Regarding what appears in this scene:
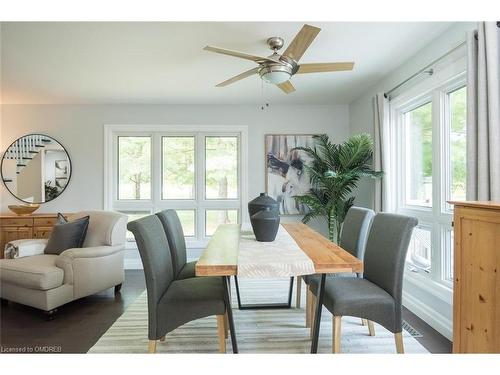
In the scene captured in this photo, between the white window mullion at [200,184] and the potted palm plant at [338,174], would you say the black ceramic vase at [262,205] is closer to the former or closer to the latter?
the potted palm plant at [338,174]

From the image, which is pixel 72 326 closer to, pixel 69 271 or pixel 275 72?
pixel 69 271

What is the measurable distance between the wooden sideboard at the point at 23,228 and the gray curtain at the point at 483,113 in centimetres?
463

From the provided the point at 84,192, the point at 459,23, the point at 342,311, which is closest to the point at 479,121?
the point at 459,23

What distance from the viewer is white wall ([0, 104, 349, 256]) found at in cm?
422

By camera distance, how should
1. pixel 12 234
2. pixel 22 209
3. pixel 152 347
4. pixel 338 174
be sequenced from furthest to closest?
1. pixel 22 209
2. pixel 12 234
3. pixel 338 174
4. pixel 152 347

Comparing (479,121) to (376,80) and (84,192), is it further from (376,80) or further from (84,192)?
(84,192)

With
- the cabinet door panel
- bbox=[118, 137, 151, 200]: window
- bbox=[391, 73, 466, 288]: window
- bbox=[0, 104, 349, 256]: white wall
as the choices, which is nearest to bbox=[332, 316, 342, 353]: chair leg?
bbox=[391, 73, 466, 288]: window

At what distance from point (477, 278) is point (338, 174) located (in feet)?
7.19

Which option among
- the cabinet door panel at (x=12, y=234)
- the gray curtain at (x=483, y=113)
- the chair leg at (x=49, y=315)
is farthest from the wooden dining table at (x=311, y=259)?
the cabinet door panel at (x=12, y=234)

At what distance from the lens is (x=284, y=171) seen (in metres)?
4.31

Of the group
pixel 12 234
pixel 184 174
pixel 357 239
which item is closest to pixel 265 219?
pixel 357 239

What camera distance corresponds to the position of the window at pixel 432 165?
7.64ft

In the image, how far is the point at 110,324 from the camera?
2430 millimetres

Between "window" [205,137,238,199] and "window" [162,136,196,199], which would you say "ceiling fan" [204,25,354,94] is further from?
"window" [162,136,196,199]
